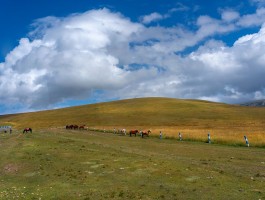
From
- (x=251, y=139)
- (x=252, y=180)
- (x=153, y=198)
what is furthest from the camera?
(x=251, y=139)

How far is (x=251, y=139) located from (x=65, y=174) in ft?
89.5

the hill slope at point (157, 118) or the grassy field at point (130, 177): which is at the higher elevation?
the hill slope at point (157, 118)

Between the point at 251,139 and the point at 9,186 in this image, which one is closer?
the point at 9,186

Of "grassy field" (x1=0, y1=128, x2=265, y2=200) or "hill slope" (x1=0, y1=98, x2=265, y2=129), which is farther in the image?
"hill slope" (x1=0, y1=98, x2=265, y2=129)

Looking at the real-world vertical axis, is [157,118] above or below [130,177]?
above

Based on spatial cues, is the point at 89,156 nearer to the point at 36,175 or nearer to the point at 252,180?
the point at 36,175

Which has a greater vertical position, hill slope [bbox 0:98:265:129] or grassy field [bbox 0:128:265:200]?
hill slope [bbox 0:98:265:129]

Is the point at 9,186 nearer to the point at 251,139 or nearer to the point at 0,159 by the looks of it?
the point at 0,159

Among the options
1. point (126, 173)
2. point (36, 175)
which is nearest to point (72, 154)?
point (36, 175)

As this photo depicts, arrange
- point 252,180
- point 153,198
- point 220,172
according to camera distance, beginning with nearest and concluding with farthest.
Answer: point 153,198 < point 252,180 < point 220,172

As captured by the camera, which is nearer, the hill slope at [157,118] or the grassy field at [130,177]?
the grassy field at [130,177]

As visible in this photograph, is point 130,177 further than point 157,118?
No

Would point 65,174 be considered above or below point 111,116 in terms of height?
below

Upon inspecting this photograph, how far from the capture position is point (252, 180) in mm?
19359
